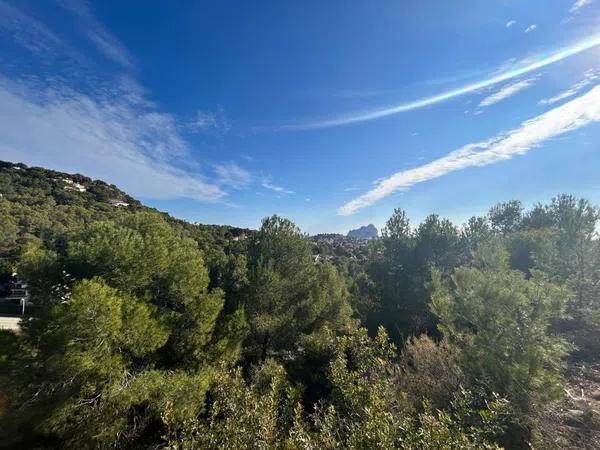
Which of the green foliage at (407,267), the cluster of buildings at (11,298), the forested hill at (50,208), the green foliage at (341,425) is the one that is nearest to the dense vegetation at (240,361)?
the green foliage at (341,425)

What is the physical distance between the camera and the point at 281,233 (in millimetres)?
16281

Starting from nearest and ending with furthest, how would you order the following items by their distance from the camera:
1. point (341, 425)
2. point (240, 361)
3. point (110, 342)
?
1. point (341, 425)
2. point (110, 342)
3. point (240, 361)

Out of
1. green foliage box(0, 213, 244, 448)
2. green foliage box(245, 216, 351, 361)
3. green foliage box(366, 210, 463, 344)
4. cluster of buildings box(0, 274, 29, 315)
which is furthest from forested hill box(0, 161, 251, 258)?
green foliage box(0, 213, 244, 448)

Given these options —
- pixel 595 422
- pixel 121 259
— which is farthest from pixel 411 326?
pixel 121 259

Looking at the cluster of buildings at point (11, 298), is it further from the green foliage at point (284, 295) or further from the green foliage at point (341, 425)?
the green foliage at point (341, 425)

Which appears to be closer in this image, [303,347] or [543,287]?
[543,287]

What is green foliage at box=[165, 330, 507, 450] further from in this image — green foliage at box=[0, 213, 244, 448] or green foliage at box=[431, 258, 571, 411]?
green foliage at box=[0, 213, 244, 448]

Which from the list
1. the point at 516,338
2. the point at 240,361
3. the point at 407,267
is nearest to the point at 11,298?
the point at 240,361

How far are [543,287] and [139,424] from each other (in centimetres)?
1177

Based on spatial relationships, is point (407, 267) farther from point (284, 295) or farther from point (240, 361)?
point (240, 361)

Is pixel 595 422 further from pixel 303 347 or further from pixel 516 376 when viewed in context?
pixel 303 347

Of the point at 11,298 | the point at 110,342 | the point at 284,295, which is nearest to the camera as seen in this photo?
the point at 110,342

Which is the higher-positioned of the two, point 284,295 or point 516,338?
point 284,295

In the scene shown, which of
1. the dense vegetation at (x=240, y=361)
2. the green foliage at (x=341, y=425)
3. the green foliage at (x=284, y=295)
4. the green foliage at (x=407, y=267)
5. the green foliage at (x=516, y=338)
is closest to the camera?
the green foliage at (x=341, y=425)
